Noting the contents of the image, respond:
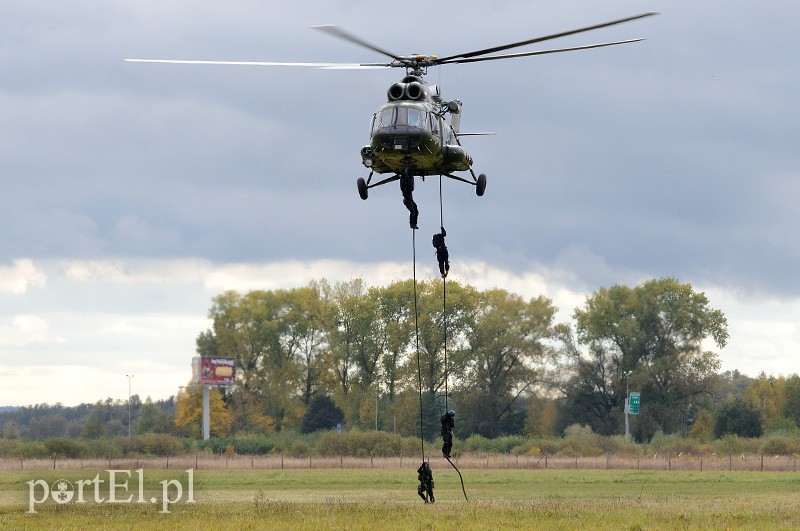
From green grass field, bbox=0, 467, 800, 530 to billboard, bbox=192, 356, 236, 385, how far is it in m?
46.1

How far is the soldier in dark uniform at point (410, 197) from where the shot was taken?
34250 mm

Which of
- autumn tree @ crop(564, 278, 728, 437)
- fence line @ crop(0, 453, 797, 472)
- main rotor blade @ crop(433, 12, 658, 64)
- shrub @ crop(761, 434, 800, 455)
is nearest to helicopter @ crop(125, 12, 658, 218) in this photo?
main rotor blade @ crop(433, 12, 658, 64)

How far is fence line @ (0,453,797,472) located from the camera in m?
84.4

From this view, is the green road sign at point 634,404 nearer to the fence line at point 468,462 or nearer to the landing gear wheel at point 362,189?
the fence line at point 468,462

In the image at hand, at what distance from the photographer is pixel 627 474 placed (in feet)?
263

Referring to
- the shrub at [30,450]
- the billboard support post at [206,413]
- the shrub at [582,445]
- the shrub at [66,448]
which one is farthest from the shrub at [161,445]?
the shrub at [582,445]

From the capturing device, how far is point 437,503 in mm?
49594


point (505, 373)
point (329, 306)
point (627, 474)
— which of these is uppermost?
point (329, 306)

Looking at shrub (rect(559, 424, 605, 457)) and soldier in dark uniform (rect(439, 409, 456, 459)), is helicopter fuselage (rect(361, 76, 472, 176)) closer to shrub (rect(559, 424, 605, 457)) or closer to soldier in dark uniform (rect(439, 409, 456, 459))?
soldier in dark uniform (rect(439, 409, 456, 459))

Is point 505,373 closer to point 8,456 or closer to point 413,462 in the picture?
point 413,462

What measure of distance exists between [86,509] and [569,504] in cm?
1856

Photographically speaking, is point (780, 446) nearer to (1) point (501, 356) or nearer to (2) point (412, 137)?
(1) point (501, 356)

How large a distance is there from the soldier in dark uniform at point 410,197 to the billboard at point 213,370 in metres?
93.1

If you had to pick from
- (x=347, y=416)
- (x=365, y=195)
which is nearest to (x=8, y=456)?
(x=347, y=416)
